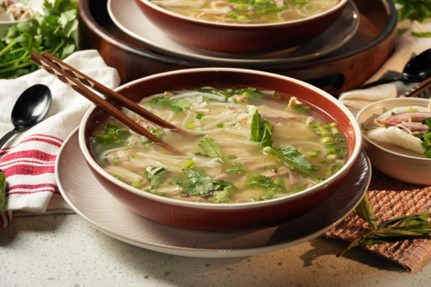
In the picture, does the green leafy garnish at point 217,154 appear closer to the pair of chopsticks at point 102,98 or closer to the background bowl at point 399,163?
the pair of chopsticks at point 102,98

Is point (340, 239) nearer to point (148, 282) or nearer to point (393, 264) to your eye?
point (393, 264)

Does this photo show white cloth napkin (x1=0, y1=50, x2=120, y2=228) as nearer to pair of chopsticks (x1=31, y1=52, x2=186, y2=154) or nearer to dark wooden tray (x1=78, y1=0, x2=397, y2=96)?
dark wooden tray (x1=78, y1=0, x2=397, y2=96)

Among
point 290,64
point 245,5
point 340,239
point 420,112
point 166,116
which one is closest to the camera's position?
point 340,239

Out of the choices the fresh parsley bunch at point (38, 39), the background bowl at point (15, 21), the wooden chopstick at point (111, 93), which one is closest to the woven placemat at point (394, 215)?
the wooden chopstick at point (111, 93)

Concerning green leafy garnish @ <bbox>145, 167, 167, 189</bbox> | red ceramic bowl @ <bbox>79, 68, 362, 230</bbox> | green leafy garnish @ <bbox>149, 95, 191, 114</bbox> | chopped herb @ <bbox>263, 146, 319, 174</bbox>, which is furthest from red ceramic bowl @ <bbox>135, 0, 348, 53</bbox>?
green leafy garnish @ <bbox>145, 167, 167, 189</bbox>

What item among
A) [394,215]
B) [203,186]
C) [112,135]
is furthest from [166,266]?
[394,215]

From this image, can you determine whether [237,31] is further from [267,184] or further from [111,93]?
[267,184]

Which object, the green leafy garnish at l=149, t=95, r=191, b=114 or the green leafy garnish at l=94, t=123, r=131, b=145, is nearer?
the green leafy garnish at l=94, t=123, r=131, b=145

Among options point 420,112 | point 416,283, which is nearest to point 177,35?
point 420,112
